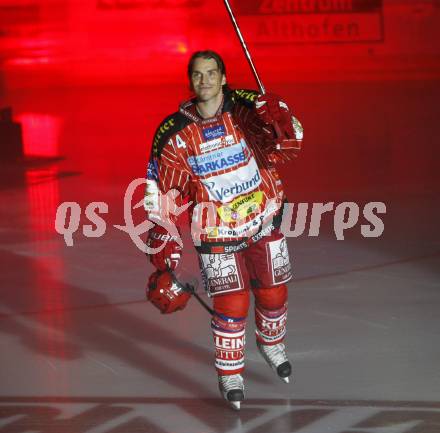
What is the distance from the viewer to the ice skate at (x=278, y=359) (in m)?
4.89

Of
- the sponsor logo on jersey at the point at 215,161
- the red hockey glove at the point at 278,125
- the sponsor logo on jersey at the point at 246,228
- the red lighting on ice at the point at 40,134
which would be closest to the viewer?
the red hockey glove at the point at 278,125

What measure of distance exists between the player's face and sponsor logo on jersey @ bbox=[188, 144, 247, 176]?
0.22 m

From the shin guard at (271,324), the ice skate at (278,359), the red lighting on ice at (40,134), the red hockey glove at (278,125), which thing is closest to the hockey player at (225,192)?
the red hockey glove at (278,125)

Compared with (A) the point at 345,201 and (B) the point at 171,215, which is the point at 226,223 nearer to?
(B) the point at 171,215

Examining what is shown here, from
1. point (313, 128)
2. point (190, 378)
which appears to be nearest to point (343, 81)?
point (313, 128)

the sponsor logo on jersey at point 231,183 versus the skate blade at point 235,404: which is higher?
the sponsor logo on jersey at point 231,183

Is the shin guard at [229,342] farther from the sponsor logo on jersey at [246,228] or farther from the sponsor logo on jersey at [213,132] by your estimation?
the sponsor logo on jersey at [213,132]

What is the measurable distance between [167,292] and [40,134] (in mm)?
8824

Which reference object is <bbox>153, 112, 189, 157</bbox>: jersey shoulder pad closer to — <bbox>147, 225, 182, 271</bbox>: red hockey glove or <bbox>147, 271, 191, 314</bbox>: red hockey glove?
<bbox>147, 225, 182, 271</bbox>: red hockey glove

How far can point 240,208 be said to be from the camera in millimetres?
4641

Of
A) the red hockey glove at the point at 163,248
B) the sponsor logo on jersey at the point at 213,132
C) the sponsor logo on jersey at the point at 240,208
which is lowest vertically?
the red hockey glove at the point at 163,248

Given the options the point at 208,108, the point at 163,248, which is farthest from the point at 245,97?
the point at 163,248

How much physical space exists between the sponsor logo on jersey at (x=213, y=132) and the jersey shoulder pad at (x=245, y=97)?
16 cm

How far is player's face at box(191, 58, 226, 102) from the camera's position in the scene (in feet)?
14.9
